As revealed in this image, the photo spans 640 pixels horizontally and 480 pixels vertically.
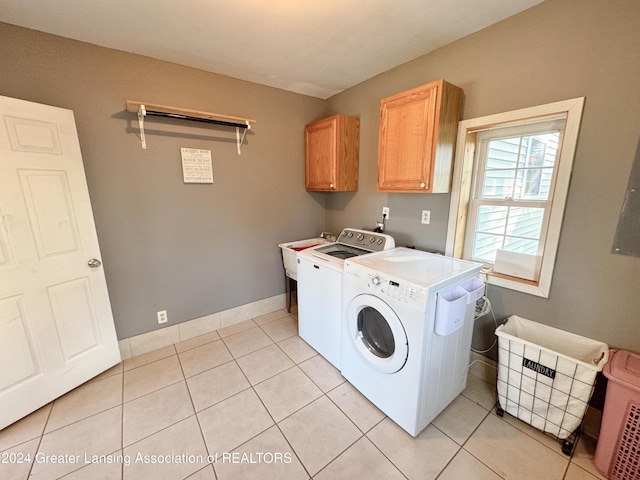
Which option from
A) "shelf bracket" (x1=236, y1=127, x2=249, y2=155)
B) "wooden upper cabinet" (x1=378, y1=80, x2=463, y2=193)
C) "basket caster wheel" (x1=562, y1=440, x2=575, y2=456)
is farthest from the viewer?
"shelf bracket" (x1=236, y1=127, x2=249, y2=155)

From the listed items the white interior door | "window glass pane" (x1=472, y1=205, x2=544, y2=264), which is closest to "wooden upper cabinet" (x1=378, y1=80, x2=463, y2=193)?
"window glass pane" (x1=472, y1=205, x2=544, y2=264)

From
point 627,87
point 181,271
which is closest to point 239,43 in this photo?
point 181,271

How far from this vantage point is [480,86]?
1747mm

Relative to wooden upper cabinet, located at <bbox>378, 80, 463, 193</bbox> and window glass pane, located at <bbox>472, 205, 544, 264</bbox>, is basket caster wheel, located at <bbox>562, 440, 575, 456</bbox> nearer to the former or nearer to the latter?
window glass pane, located at <bbox>472, 205, 544, 264</bbox>

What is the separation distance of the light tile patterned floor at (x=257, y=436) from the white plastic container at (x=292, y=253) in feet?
3.18

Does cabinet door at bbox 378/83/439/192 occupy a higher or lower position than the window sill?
higher

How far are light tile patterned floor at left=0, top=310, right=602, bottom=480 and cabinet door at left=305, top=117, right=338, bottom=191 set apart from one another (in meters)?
1.81

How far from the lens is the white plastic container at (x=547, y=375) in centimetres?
132

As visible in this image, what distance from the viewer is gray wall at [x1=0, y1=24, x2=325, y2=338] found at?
1.77 m

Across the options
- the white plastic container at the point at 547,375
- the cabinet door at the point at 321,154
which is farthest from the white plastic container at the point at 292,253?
the white plastic container at the point at 547,375

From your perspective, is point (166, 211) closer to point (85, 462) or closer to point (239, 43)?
point (239, 43)

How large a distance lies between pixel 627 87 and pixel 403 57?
137 centimetres

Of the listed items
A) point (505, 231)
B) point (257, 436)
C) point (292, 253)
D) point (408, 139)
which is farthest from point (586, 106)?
point (257, 436)

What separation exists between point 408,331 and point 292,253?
1.46 meters
